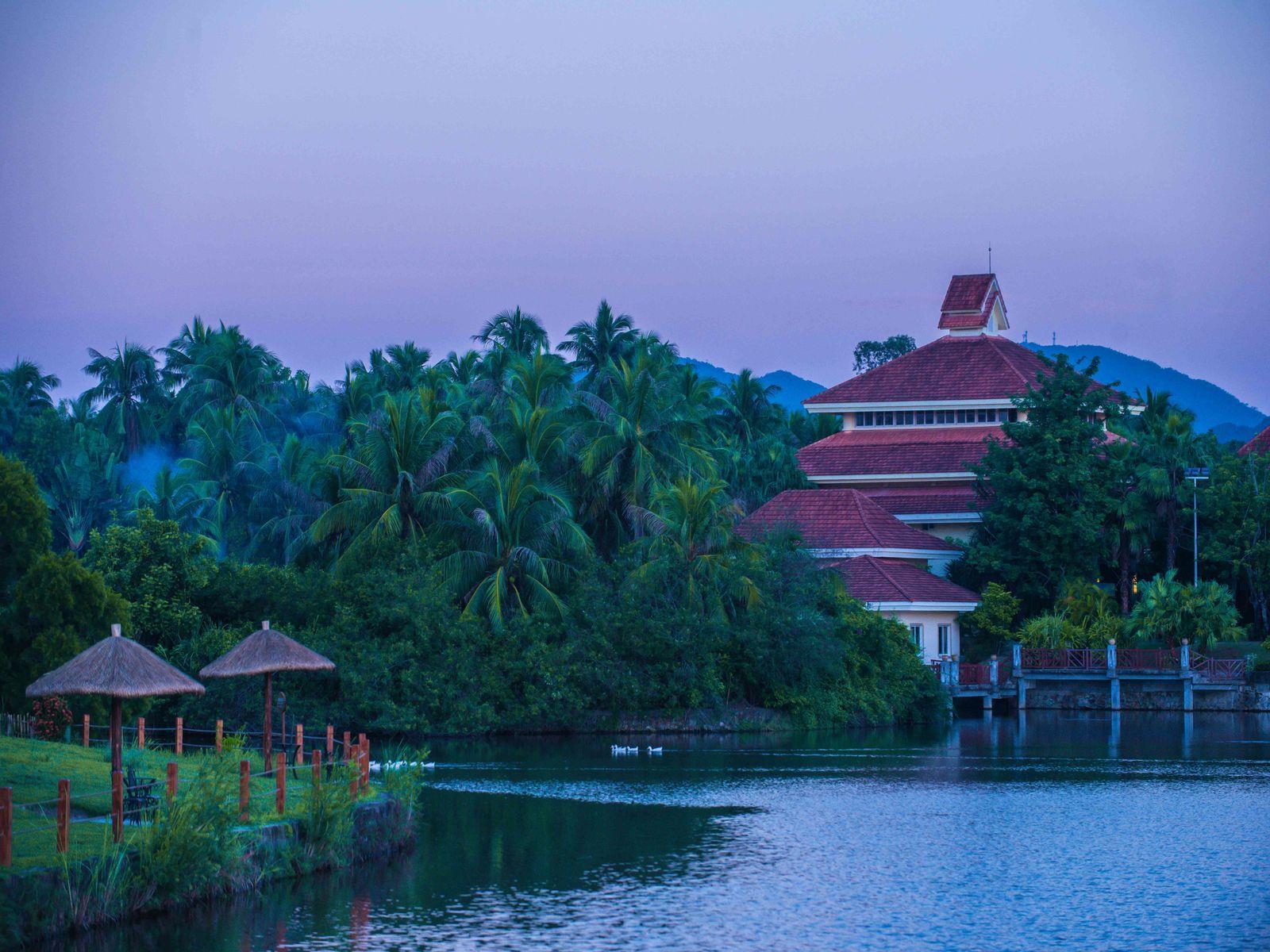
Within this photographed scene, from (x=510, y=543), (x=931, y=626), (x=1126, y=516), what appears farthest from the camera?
(x=1126, y=516)

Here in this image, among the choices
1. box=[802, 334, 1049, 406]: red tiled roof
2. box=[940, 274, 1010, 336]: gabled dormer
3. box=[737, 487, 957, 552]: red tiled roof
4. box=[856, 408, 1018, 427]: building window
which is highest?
box=[940, 274, 1010, 336]: gabled dormer

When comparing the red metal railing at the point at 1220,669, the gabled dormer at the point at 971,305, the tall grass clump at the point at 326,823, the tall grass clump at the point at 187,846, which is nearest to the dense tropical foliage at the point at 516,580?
the red metal railing at the point at 1220,669

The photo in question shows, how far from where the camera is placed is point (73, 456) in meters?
64.1

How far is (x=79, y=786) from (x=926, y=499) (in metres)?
42.3

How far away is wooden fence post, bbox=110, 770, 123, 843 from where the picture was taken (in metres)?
17.6

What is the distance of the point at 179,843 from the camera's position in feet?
56.5

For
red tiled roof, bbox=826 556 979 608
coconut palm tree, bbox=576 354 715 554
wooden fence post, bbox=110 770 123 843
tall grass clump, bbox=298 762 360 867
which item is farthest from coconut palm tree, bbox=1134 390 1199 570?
wooden fence post, bbox=110 770 123 843

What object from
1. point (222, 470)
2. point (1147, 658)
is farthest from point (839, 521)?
point (222, 470)

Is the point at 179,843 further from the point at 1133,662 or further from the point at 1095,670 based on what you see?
the point at 1133,662

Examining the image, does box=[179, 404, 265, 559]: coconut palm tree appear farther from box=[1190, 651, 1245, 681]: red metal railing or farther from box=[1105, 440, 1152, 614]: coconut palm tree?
box=[1190, 651, 1245, 681]: red metal railing

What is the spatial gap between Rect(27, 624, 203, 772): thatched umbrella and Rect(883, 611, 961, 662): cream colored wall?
1324 inches

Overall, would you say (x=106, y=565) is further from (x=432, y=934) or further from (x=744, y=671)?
(x=432, y=934)

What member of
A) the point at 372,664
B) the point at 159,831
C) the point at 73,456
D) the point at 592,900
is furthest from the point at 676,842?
the point at 73,456

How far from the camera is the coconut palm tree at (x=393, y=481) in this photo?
43.2 m
